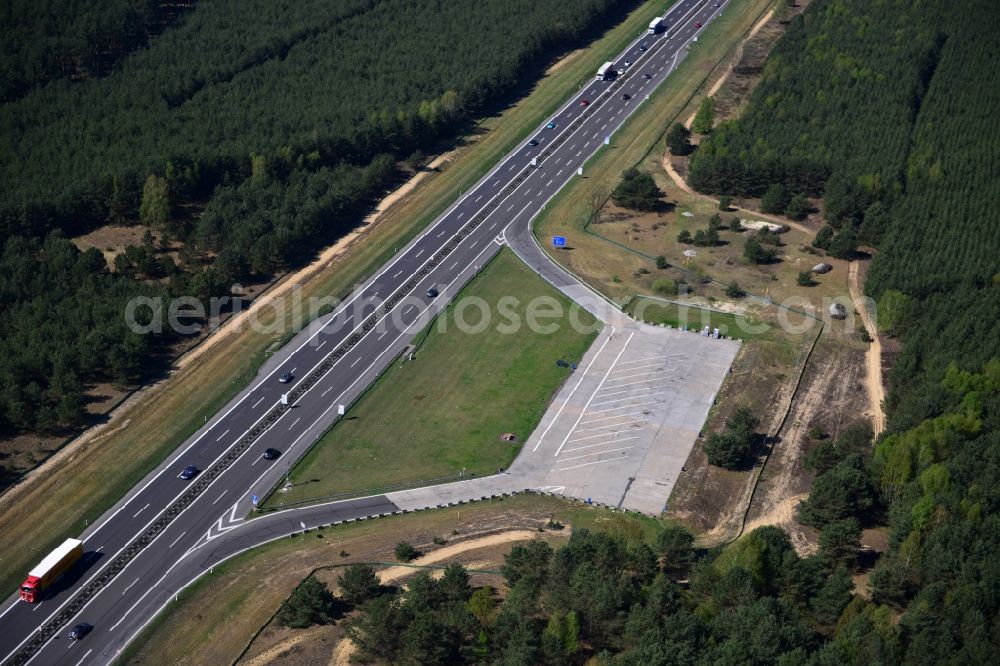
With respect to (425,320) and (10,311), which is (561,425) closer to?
(425,320)

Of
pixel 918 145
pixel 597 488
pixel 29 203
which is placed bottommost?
pixel 597 488

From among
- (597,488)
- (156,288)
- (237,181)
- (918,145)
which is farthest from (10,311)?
(918,145)

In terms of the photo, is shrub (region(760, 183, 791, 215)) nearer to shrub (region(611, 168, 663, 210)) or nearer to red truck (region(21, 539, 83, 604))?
shrub (region(611, 168, 663, 210))

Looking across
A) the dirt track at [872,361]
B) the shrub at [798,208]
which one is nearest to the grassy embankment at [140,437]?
the shrub at [798,208]

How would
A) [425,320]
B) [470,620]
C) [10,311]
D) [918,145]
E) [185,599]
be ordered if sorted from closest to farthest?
1. [470,620]
2. [185,599]
3. [10,311]
4. [425,320]
5. [918,145]

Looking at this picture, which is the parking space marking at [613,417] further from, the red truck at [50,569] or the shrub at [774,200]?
the shrub at [774,200]

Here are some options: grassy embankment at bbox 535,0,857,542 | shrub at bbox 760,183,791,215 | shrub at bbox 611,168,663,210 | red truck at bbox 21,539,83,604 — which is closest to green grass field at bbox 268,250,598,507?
grassy embankment at bbox 535,0,857,542
